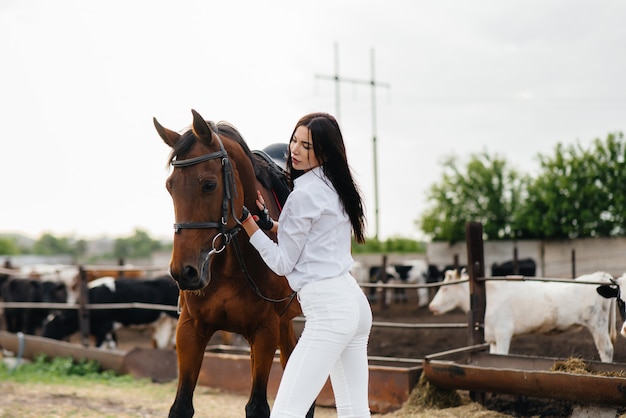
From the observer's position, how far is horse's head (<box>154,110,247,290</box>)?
311cm

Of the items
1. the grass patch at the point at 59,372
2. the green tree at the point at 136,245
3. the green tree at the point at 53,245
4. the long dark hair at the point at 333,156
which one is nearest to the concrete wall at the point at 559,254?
the grass patch at the point at 59,372

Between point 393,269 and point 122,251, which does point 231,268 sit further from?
point 122,251

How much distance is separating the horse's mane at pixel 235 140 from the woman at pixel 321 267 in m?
0.66

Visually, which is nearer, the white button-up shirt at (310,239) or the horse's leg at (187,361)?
the white button-up shirt at (310,239)

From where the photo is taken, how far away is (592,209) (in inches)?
958

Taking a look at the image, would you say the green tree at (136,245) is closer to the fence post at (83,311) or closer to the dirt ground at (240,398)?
the fence post at (83,311)

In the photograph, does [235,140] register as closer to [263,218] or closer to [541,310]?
[263,218]

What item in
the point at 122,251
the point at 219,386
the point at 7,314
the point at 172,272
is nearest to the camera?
the point at 172,272

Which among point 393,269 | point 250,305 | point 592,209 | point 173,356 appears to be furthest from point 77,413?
point 592,209

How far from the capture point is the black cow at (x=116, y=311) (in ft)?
34.8

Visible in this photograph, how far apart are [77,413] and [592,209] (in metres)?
21.7

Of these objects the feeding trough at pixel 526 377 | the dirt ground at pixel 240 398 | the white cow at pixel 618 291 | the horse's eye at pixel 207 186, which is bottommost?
the dirt ground at pixel 240 398

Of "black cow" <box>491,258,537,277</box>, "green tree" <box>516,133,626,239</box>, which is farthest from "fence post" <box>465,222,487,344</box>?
"green tree" <box>516,133,626,239</box>

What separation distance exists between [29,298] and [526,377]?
10.3 m
